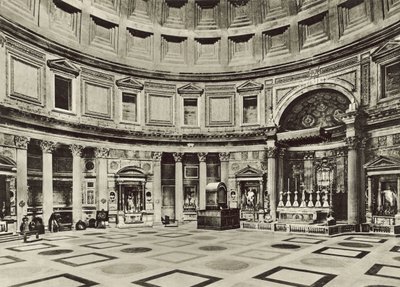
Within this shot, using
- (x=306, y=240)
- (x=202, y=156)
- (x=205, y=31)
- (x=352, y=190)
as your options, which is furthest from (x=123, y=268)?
(x=205, y=31)

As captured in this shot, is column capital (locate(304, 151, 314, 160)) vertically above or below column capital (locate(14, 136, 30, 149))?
below

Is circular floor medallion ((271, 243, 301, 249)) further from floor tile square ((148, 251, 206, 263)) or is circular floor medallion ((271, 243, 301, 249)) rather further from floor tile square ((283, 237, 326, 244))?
floor tile square ((148, 251, 206, 263))

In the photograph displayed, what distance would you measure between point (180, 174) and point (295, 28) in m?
12.1

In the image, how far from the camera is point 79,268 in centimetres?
938

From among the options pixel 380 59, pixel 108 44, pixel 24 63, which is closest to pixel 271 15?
pixel 380 59

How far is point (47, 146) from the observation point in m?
19.0

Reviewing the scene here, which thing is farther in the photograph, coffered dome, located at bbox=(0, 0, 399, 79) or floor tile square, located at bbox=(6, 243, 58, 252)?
coffered dome, located at bbox=(0, 0, 399, 79)

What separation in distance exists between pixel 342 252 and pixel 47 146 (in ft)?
50.1

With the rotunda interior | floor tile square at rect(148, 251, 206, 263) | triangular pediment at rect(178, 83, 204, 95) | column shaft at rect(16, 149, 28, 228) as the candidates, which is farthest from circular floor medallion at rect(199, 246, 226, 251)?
triangular pediment at rect(178, 83, 204, 95)

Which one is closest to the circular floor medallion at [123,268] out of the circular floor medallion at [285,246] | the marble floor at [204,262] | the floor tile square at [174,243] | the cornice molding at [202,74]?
the marble floor at [204,262]

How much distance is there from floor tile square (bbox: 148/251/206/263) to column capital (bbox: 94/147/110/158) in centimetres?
1160

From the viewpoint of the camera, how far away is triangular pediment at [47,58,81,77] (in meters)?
19.4

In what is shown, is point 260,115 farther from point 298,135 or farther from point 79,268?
point 79,268

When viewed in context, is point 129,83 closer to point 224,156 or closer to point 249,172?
point 224,156
